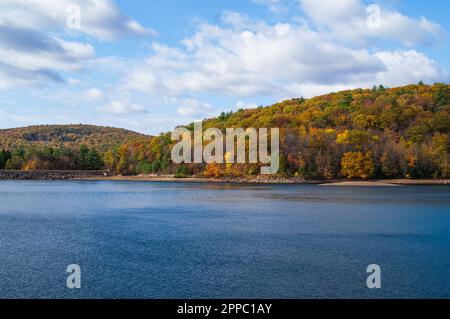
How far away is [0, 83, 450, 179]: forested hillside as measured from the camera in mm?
91375

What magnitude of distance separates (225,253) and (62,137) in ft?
563

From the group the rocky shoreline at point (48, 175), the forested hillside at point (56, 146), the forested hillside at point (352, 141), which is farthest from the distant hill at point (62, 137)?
the rocky shoreline at point (48, 175)

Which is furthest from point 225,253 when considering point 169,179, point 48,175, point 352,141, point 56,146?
point 56,146

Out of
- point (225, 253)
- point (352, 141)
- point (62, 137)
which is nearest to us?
point (225, 253)

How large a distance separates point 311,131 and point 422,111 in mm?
25889

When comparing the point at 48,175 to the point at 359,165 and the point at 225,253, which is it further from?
the point at 225,253

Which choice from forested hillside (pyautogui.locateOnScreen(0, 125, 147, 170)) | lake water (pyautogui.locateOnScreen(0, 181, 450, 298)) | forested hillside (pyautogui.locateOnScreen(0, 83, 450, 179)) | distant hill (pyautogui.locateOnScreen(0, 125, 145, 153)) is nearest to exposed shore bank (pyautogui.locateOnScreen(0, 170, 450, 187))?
forested hillside (pyautogui.locateOnScreen(0, 83, 450, 179))

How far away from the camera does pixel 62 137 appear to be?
180000mm

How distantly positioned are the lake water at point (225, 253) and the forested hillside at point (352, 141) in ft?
188

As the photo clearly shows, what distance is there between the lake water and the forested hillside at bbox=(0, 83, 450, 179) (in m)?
57.2

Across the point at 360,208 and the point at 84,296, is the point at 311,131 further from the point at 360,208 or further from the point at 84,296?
the point at 84,296

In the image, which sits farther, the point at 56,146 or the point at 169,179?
the point at 56,146

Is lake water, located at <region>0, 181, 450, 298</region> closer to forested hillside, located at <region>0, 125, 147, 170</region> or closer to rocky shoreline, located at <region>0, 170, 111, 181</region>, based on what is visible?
rocky shoreline, located at <region>0, 170, 111, 181</region>

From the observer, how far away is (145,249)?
21656 millimetres
